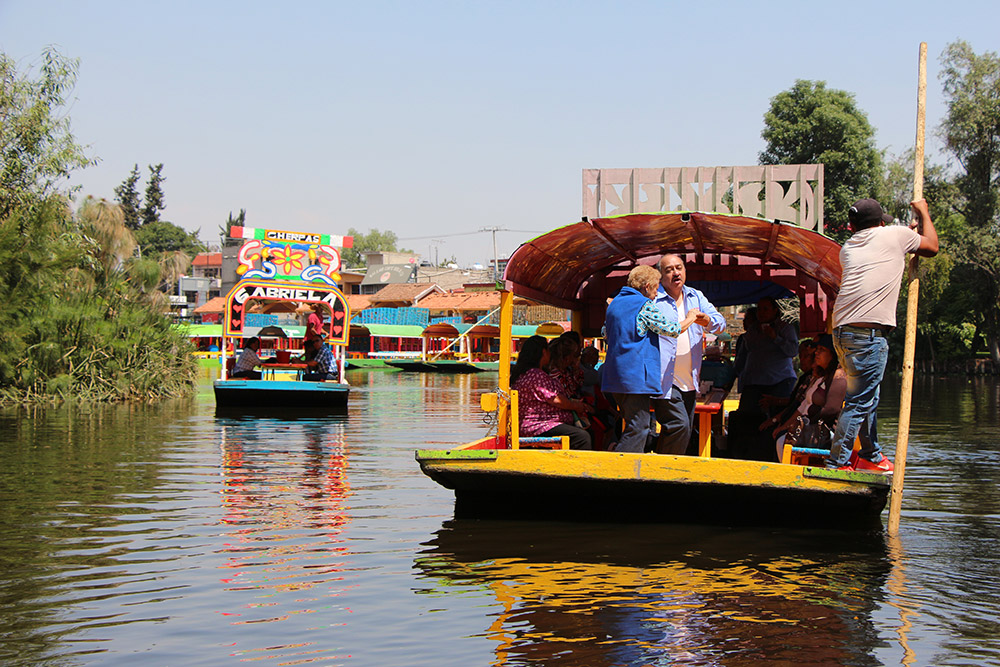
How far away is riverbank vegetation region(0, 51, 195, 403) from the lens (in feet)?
74.1

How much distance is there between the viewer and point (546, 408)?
898 cm

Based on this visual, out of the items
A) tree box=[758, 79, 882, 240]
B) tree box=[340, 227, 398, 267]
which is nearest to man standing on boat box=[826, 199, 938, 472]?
tree box=[758, 79, 882, 240]

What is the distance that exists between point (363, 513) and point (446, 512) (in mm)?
724

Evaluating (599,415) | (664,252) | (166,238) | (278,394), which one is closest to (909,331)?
(599,415)

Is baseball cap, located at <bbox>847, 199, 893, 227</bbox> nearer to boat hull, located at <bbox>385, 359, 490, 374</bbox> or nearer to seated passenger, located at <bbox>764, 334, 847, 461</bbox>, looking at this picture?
seated passenger, located at <bbox>764, 334, 847, 461</bbox>

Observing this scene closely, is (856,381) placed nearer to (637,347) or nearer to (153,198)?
(637,347)

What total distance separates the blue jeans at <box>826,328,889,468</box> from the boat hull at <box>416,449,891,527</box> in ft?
0.86

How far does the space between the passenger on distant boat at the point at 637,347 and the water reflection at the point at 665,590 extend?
3.05ft

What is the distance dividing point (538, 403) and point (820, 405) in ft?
7.49

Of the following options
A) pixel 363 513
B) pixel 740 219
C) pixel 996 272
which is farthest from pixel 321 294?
pixel 996 272

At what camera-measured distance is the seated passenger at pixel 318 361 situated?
2170cm

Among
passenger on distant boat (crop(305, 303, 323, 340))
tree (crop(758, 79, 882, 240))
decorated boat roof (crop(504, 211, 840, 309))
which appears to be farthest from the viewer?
tree (crop(758, 79, 882, 240))

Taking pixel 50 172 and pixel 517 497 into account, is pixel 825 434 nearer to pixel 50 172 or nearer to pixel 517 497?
pixel 517 497

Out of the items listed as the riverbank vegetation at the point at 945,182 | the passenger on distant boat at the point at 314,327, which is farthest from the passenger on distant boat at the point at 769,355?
the riverbank vegetation at the point at 945,182
